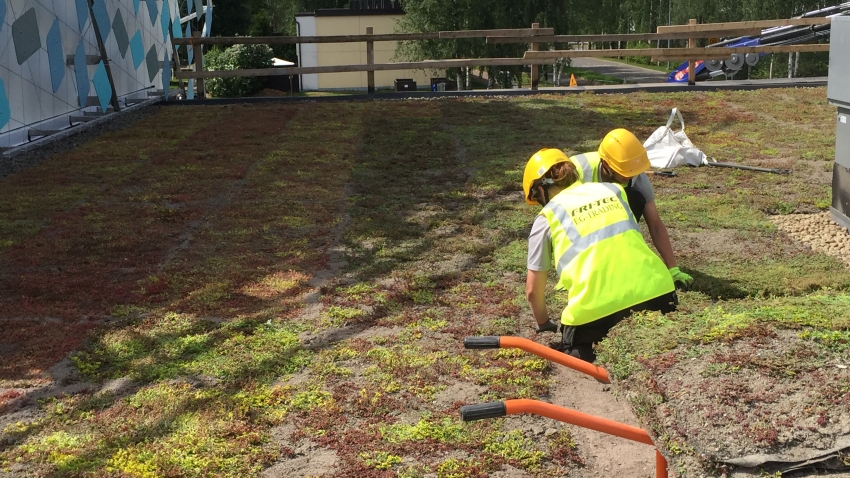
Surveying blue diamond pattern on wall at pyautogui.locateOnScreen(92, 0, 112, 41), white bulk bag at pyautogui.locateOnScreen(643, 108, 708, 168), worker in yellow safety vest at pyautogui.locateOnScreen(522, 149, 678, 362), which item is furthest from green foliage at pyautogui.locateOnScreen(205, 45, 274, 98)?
worker in yellow safety vest at pyautogui.locateOnScreen(522, 149, 678, 362)

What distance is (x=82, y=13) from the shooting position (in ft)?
51.6

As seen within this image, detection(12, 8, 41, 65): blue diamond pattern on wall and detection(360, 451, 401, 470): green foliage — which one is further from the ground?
detection(12, 8, 41, 65): blue diamond pattern on wall

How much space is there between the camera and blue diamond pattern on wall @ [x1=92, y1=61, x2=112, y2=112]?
53.5 ft

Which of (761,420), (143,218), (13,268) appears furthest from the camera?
(143,218)

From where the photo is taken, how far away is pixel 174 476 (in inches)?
162

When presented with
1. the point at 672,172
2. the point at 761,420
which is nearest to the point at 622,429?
the point at 761,420

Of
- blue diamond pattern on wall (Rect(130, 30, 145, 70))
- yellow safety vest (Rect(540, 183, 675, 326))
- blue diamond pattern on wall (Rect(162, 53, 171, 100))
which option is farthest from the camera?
blue diamond pattern on wall (Rect(162, 53, 171, 100))

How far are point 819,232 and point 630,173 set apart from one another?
333cm

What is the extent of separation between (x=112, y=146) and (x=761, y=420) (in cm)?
1265

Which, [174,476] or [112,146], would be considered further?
[112,146]

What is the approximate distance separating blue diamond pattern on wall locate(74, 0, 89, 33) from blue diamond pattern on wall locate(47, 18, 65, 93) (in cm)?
106

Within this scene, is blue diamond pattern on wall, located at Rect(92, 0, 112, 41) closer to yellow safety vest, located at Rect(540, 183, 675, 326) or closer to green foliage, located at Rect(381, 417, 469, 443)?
green foliage, located at Rect(381, 417, 469, 443)

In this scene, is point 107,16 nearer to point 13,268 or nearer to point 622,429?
point 13,268

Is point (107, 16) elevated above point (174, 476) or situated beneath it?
elevated above
